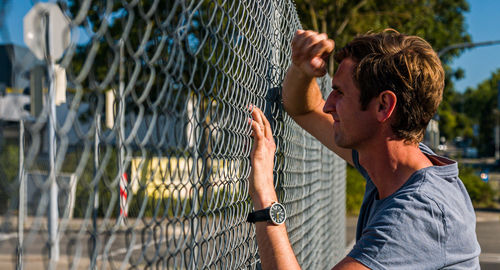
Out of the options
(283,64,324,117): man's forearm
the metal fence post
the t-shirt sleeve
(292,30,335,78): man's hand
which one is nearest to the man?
the t-shirt sleeve

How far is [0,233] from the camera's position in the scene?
0.75m

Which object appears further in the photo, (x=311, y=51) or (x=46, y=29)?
(x=311, y=51)

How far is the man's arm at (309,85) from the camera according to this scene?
88.4 inches

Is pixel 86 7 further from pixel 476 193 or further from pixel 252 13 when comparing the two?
pixel 476 193

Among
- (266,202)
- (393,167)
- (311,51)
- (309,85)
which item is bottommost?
(266,202)

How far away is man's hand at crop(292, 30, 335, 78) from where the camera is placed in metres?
2.21

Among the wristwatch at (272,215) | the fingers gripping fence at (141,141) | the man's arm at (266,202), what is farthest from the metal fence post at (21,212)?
the wristwatch at (272,215)

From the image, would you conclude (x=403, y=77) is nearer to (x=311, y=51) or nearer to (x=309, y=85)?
(x=311, y=51)

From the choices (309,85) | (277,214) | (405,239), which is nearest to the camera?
(405,239)

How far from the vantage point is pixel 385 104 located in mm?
1852

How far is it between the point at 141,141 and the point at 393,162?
102 cm

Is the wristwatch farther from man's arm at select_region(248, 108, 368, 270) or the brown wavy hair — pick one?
the brown wavy hair

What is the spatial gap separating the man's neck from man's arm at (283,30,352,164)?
0.49 m

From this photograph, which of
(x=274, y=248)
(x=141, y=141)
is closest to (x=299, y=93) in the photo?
(x=274, y=248)
